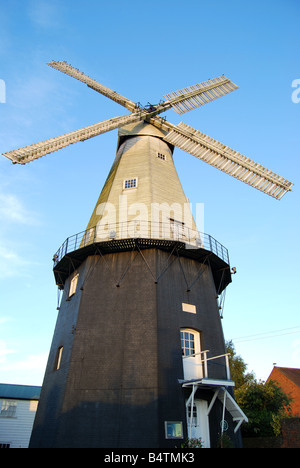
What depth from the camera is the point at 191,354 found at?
14.0 metres

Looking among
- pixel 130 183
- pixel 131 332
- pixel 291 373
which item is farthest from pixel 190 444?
pixel 291 373

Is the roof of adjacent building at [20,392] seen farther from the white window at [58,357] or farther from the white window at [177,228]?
the white window at [177,228]

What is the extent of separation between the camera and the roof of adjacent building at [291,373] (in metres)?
31.6

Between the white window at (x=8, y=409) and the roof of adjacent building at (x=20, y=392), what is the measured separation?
361mm

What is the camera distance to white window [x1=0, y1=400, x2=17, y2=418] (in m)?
22.5

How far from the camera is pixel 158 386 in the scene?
40.1 ft

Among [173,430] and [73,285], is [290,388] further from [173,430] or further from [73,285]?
[73,285]

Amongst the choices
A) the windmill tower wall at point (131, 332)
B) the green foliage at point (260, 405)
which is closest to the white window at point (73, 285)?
the windmill tower wall at point (131, 332)

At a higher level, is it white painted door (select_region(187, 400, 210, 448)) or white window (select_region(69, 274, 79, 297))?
white window (select_region(69, 274, 79, 297))

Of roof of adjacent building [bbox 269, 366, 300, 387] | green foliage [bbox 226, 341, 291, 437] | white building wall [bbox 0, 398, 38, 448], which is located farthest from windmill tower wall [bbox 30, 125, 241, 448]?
roof of adjacent building [bbox 269, 366, 300, 387]

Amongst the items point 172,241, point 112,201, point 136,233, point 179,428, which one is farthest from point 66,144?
point 179,428

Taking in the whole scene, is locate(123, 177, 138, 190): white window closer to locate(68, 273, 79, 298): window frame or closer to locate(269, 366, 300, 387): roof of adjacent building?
locate(68, 273, 79, 298): window frame

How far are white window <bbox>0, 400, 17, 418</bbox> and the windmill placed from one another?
9.81 m

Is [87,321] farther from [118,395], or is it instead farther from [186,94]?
[186,94]
